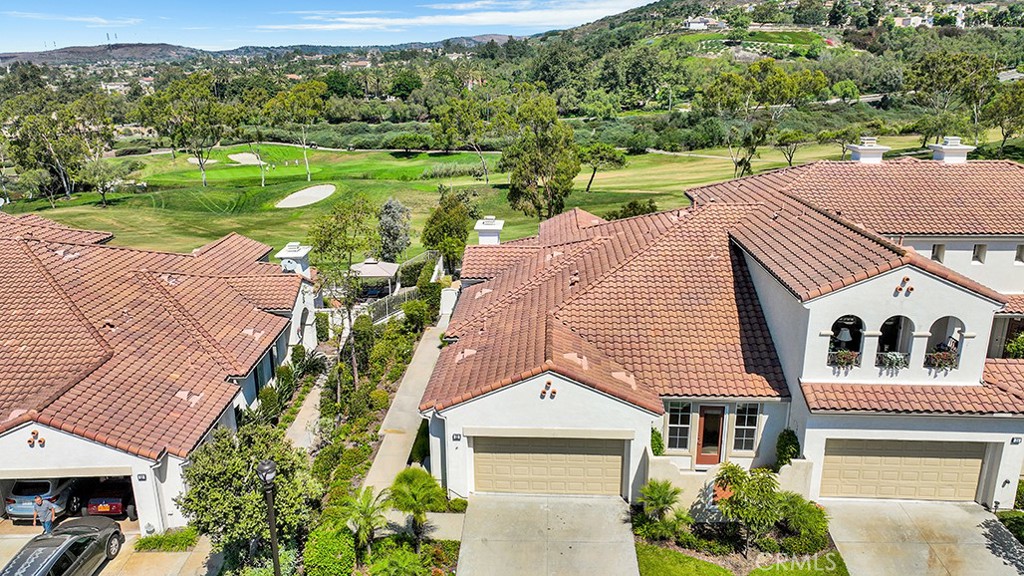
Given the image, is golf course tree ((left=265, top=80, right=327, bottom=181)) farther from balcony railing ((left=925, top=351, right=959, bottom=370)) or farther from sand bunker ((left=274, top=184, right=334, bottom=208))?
balcony railing ((left=925, top=351, right=959, bottom=370))

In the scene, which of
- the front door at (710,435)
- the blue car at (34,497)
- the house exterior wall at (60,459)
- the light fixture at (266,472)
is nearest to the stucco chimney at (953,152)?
the front door at (710,435)

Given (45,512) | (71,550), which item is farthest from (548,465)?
(45,512)

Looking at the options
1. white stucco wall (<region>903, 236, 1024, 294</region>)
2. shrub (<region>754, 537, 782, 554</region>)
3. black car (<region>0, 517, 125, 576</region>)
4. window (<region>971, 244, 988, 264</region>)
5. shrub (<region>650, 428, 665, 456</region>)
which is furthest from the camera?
window (<region>971, 244, 988, 264</region>)

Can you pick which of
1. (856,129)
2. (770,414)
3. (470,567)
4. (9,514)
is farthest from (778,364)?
(856,129)

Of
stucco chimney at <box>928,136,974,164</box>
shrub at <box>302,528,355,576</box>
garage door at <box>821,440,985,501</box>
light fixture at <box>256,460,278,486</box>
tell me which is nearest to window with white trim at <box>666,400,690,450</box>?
garage door at <box>821,440,985,501</box>

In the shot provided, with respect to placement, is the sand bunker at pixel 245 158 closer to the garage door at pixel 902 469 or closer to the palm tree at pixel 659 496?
the palm tree at pixel 659 496

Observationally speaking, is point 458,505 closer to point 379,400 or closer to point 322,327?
point 379,400
